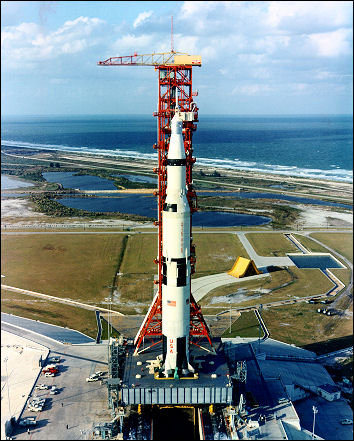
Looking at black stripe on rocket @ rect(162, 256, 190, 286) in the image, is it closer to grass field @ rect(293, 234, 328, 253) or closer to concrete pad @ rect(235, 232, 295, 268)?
concrete pad @ rect(235, 232, 295, 268)

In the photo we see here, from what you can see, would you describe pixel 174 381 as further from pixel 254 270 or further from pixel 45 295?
pixel 254 270

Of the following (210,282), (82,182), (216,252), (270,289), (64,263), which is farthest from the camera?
(82,182)

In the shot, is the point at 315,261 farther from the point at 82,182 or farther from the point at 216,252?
the point at 82,182

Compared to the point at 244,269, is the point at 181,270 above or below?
below

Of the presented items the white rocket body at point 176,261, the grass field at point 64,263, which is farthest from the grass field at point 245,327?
the grass field at point 64,263

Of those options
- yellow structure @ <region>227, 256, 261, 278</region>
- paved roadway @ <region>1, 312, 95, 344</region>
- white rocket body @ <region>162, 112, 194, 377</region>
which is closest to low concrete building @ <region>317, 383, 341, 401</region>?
white rocket body @ <region>162, 112, 194, 377</region>

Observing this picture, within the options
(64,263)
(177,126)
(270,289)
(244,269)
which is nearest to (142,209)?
(64,263)

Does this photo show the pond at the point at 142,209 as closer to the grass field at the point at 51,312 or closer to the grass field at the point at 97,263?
the grass field at the point at 97,263
